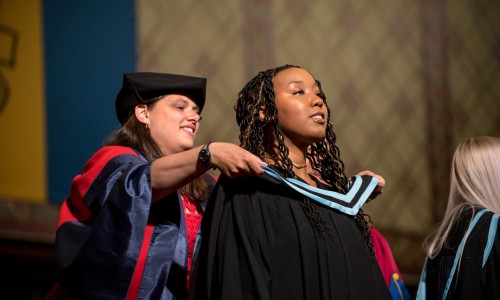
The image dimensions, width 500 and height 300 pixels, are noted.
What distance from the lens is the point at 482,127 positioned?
553 centimetres

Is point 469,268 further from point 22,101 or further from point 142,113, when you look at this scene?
point 22,101

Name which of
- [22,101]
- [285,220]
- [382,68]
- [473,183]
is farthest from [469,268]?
[382,68]

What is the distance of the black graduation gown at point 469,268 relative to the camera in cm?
240

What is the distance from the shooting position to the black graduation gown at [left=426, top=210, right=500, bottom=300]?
240 centimetres

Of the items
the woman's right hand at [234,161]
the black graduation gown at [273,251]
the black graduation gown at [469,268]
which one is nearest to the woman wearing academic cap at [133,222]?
the woman's right hand at [234,161]

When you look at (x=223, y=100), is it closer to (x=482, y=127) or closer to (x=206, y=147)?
(x=482, y=127)

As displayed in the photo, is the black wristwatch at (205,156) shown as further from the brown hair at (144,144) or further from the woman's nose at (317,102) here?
the brown hair at (144,144)

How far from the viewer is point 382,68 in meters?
5.23

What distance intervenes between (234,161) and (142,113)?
34.2 inches

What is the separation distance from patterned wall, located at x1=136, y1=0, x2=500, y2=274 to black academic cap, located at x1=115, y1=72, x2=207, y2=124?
4.64 feet

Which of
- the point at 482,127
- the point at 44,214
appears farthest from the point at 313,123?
the point at 482,127

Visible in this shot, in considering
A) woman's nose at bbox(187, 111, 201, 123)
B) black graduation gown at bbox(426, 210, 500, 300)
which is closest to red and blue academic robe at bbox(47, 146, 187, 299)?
woman's nose at bbox(187, 111, 201, 123)

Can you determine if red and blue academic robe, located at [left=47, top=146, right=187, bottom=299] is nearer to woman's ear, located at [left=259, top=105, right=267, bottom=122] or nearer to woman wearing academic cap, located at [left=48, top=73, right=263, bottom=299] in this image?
woman wearing academic cap, located at [left=48, top=73, right=263, bottom=299]

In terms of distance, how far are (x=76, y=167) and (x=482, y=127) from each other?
283cm
